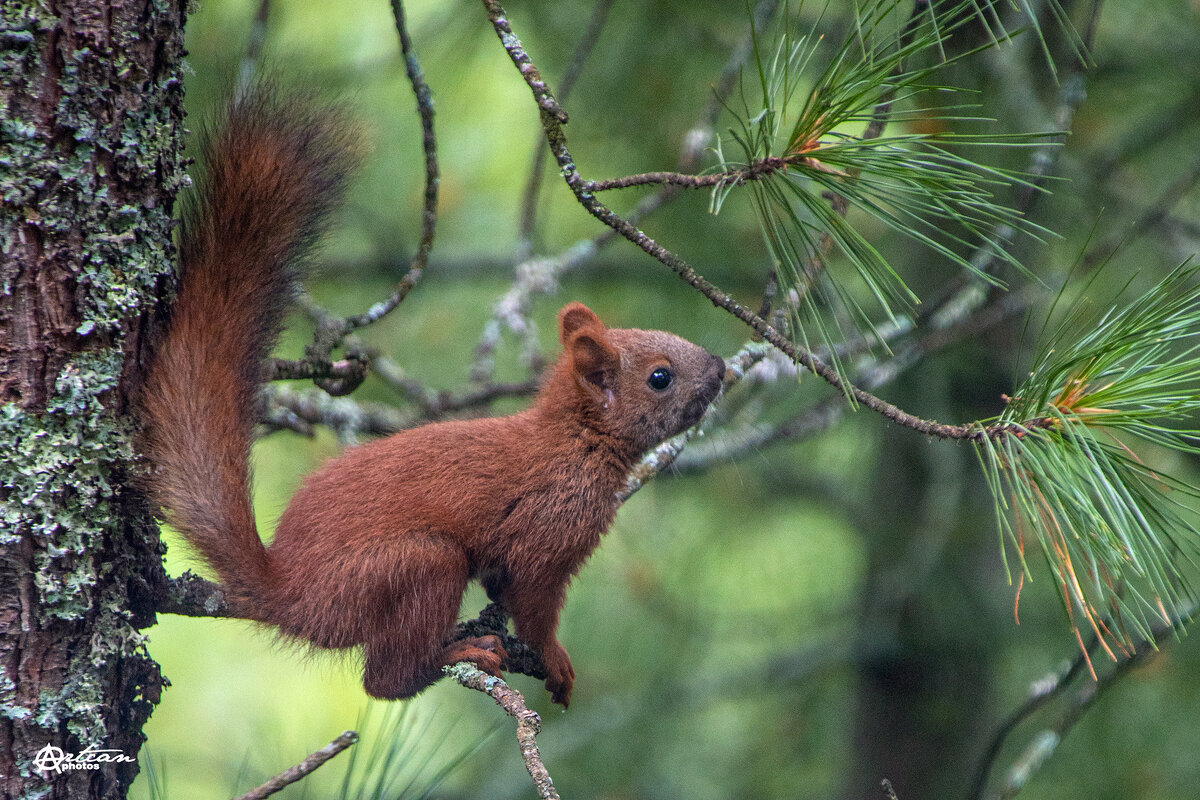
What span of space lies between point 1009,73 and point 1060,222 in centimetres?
70

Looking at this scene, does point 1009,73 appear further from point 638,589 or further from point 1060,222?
point 638,589

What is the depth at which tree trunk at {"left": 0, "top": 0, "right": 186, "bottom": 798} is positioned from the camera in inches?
41.3

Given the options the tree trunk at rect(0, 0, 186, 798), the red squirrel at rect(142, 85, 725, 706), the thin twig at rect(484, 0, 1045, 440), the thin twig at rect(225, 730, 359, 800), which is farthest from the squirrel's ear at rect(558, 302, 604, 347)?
the thin twig at rect(225, 730, 359, 800)

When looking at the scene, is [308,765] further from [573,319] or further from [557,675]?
[573,319]

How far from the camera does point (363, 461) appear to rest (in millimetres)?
1625

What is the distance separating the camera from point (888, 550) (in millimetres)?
2990

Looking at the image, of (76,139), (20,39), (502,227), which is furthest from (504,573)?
(502,227)

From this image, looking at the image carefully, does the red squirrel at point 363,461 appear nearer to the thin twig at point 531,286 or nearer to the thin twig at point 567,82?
the thin twig at point 531,286

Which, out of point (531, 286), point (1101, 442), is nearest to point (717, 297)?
point (1101, 442)

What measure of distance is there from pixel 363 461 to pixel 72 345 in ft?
1.96

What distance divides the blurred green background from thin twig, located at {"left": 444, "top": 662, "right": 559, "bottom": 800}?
125 cm

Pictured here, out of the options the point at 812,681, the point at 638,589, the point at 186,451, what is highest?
the point at 186,451

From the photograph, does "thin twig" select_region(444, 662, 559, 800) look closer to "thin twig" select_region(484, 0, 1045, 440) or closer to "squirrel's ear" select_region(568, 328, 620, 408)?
"thin twig" select_region(484, 0, 1045, 440)

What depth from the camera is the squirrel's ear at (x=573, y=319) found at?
2031 millimetres
